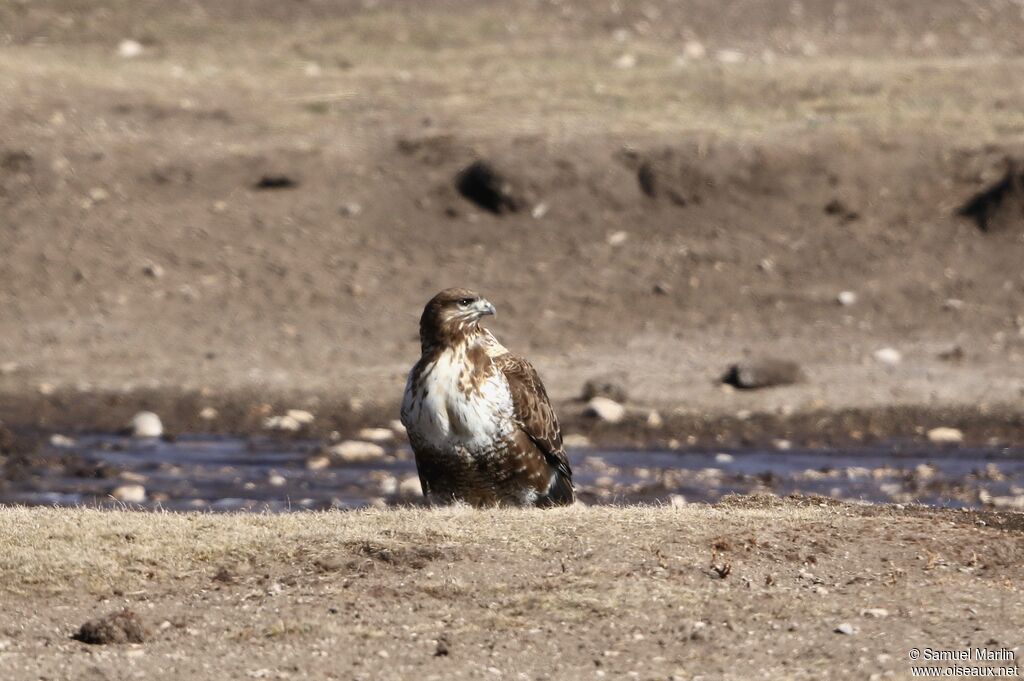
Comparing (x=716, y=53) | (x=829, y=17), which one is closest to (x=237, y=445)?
(x=716, y=53)

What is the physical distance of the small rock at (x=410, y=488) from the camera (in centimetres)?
1462

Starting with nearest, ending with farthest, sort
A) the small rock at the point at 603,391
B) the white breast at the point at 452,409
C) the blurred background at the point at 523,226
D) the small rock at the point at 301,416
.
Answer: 1. the white breast at the point at 452,409
2. the small rock at the point at 301,416
3. the small rock at the point at 603,391
4. the blurred background at the point at 523,226

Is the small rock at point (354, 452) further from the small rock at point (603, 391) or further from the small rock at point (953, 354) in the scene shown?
the small rock at point (953, 354)

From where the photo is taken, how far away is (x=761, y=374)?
17.5 m

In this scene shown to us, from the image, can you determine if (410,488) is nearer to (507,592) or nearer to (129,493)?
(129,493)

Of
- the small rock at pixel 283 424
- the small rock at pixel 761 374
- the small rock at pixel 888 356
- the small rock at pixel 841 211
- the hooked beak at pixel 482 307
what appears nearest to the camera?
the hooked beak at pixel 482 307

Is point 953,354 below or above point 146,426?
above

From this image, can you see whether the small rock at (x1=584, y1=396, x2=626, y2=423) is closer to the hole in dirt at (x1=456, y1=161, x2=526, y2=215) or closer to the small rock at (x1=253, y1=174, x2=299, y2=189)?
the hole in dirt at (x1=456, y1=161, x2=526, y2=215)

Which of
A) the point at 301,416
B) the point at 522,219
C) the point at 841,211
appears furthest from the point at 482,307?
the point at 841,211

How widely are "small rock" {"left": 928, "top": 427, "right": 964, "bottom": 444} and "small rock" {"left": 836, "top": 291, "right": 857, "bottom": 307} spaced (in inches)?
132

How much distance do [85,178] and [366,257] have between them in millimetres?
3643

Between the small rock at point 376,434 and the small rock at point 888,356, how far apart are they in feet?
16.1

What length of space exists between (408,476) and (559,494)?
4.55m

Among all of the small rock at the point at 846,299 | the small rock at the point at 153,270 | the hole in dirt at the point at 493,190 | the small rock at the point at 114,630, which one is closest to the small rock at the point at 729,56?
the hole in dirt at the point at 493,190
